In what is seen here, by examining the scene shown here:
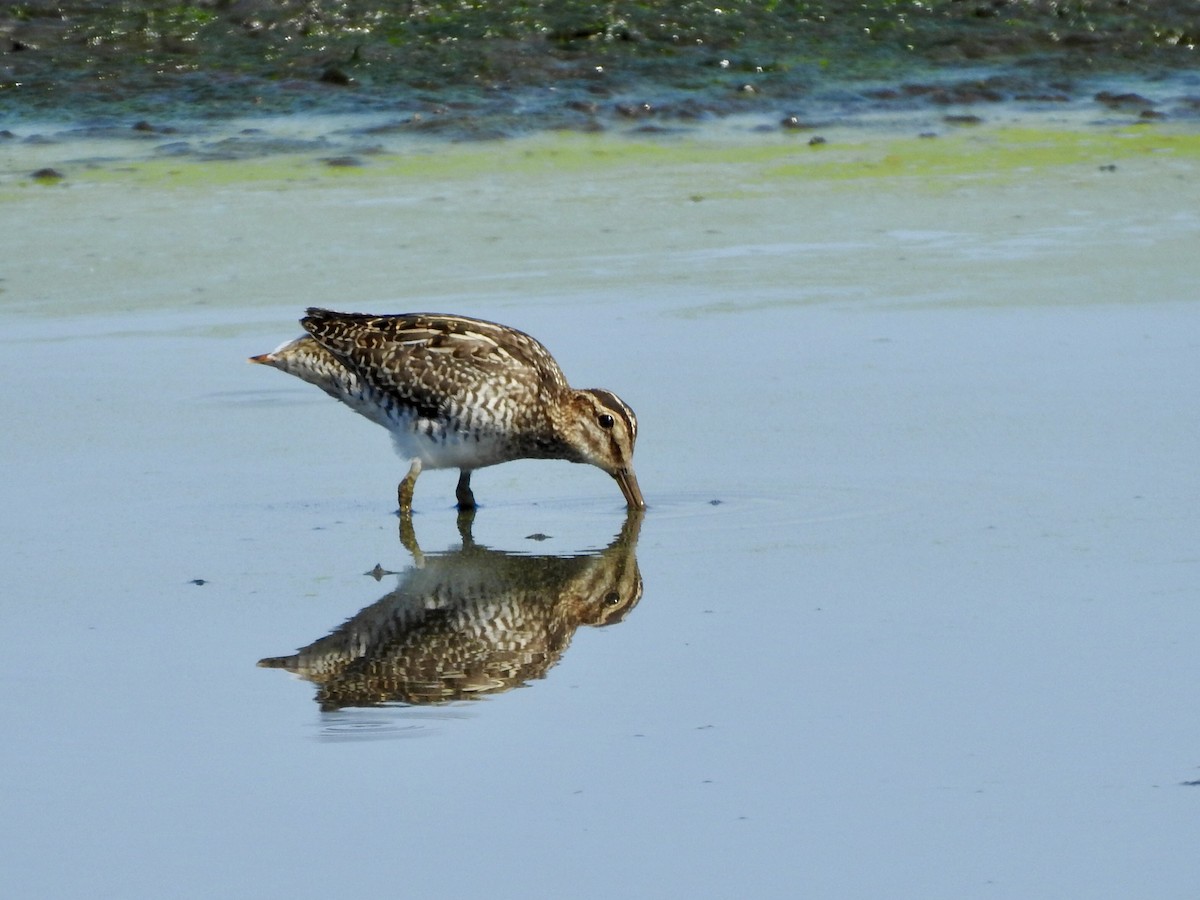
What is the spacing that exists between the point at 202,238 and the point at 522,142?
3211mm

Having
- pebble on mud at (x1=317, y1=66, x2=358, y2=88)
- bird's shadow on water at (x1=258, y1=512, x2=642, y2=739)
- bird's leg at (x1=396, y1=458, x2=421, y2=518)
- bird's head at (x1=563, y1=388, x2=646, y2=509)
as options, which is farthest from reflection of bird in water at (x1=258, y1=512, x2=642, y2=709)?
pebble on mud at (x1=317, y1=66, x2=358, y2=88)

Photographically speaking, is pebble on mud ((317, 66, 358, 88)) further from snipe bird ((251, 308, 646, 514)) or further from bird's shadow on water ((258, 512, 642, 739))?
bird's shadow on water ((258, 512, 642, 739))

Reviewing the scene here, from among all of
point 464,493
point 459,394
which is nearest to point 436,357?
point 459,394

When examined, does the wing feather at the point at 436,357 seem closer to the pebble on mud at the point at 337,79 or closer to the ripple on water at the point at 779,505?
the ripple on water at the point at 779,505

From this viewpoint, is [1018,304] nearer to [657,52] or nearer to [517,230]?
[517,230]

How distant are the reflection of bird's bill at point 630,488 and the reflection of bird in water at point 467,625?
0.27 m

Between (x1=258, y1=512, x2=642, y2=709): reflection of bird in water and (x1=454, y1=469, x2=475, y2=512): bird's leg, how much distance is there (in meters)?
0.67

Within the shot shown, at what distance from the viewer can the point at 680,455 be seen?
7.84 m

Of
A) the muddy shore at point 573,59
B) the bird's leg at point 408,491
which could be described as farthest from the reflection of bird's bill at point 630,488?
the muddy shore at point 573,59

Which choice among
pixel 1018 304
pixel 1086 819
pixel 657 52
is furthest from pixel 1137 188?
pixel 1086 819

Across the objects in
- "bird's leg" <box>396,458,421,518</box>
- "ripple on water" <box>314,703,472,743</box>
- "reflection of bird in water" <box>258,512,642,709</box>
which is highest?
"ripple on water" <box>314,703,472,743</box>

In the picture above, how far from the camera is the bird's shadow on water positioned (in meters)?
5.48

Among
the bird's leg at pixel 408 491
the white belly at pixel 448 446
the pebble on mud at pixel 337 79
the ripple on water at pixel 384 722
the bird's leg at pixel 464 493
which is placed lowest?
the pebble on mud at pixel 337 79

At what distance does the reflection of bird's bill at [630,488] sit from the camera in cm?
729
